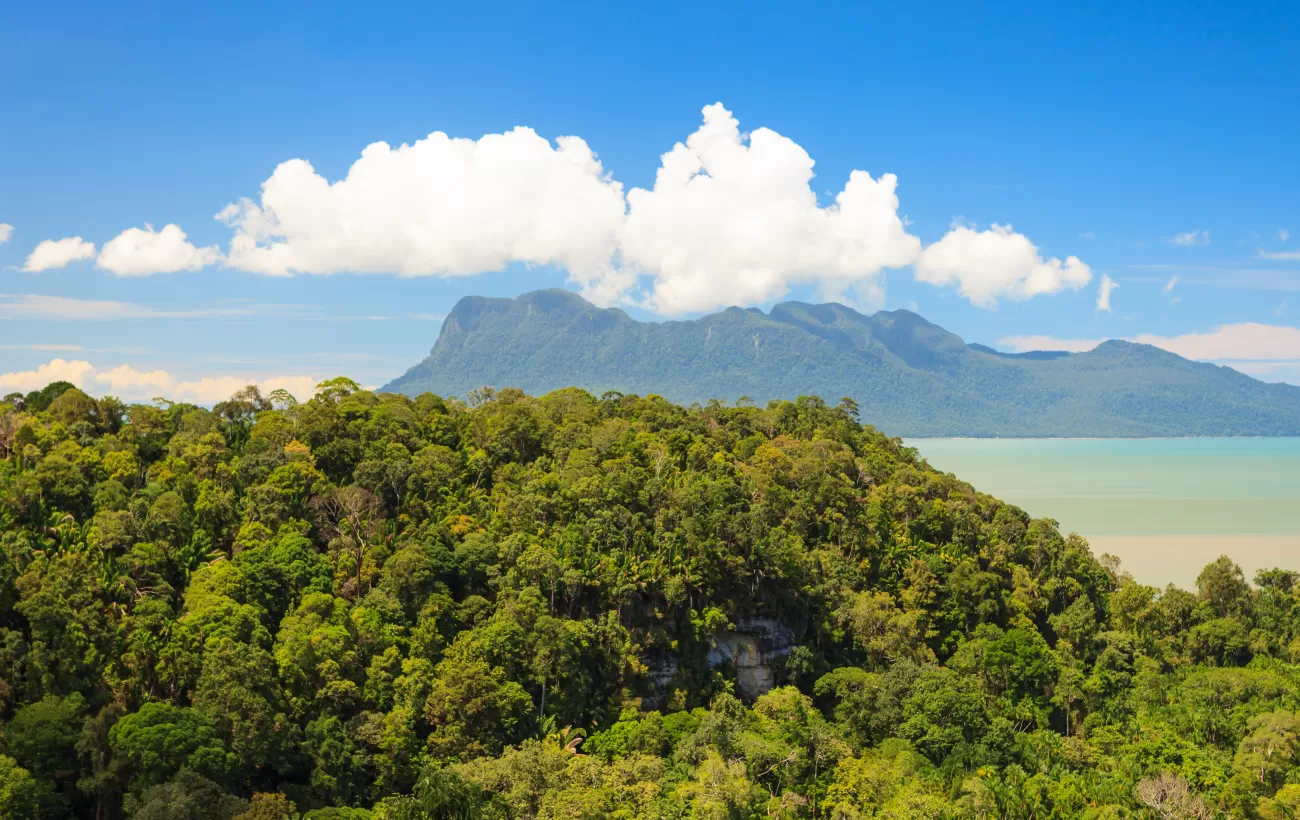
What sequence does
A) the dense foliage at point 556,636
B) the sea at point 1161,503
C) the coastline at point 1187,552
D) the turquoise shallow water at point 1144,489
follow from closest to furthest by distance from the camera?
the dense foliage at point 556,636 → the coastline at point 1187,552 → the sea at point 1161,503 → the turquoise shallow water at point 1144,489

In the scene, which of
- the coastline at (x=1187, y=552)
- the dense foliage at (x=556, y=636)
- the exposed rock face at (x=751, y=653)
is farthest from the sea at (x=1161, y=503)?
the exposed rock face at (x=751, y=653)

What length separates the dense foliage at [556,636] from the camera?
2381 centimetres

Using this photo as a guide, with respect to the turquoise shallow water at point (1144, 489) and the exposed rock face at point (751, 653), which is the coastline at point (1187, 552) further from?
the exposed rock face at point (751, 653)

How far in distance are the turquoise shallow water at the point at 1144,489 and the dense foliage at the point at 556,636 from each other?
1627 inches

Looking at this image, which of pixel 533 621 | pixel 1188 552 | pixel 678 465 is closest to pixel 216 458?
pixel 533 621

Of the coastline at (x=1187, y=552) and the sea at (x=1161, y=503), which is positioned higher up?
the sea at (x=1161, y=503)

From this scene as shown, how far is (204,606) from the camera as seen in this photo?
27016 millimetres

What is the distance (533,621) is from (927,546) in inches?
756

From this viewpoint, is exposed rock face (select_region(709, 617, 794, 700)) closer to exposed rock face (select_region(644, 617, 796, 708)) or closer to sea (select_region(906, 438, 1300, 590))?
exposed rock face (select_region(644, 617, 796, 708))

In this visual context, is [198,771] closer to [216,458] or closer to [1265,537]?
[216,458]

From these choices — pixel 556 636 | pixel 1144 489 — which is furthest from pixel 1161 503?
pixel 556 636

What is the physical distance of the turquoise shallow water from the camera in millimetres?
83250

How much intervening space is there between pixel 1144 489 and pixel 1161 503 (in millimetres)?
14287

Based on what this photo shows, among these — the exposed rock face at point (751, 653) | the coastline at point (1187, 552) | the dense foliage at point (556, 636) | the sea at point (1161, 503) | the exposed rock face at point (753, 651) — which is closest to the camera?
the dense foliage at point (556, 636)
